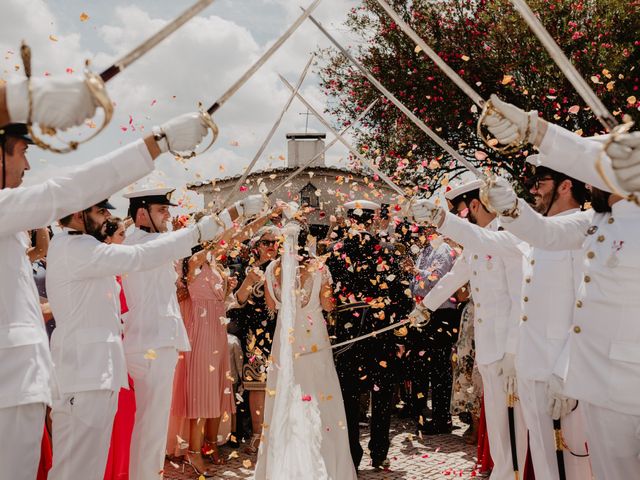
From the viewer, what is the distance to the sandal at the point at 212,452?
277 inches

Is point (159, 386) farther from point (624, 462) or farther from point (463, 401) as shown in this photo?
point (463, 401)

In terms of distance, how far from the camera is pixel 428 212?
4.20m

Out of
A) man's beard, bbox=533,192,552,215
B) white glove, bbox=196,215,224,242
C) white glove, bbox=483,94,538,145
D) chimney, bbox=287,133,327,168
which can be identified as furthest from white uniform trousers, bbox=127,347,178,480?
chimney, bbox=287,133,327,168

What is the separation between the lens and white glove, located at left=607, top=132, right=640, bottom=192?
7.63ft

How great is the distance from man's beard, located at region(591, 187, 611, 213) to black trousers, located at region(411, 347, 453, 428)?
16.3 feet

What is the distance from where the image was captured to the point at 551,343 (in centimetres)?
441

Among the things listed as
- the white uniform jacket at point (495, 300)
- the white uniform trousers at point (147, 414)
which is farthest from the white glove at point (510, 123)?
the white uniform trousers at point (147, 414)

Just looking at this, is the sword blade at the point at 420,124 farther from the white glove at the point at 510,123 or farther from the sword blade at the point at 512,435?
the sword blade at the point at 512,435

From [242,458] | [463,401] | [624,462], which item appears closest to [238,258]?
[242,458]

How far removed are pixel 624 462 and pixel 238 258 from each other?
6384mm

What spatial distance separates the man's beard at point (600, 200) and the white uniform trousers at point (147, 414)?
3.33 meters

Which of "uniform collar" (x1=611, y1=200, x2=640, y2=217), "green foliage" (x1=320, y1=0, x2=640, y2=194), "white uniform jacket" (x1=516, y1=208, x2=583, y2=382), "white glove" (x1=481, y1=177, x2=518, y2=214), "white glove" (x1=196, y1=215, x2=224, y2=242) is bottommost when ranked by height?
"white uniform jacket" (x1=516, y1=208, x2=583, y2=382)

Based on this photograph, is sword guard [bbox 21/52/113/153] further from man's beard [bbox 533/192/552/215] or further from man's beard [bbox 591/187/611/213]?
man's beard [bbox 533/192/552/215]

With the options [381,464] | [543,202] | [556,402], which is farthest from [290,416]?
[543,202]
